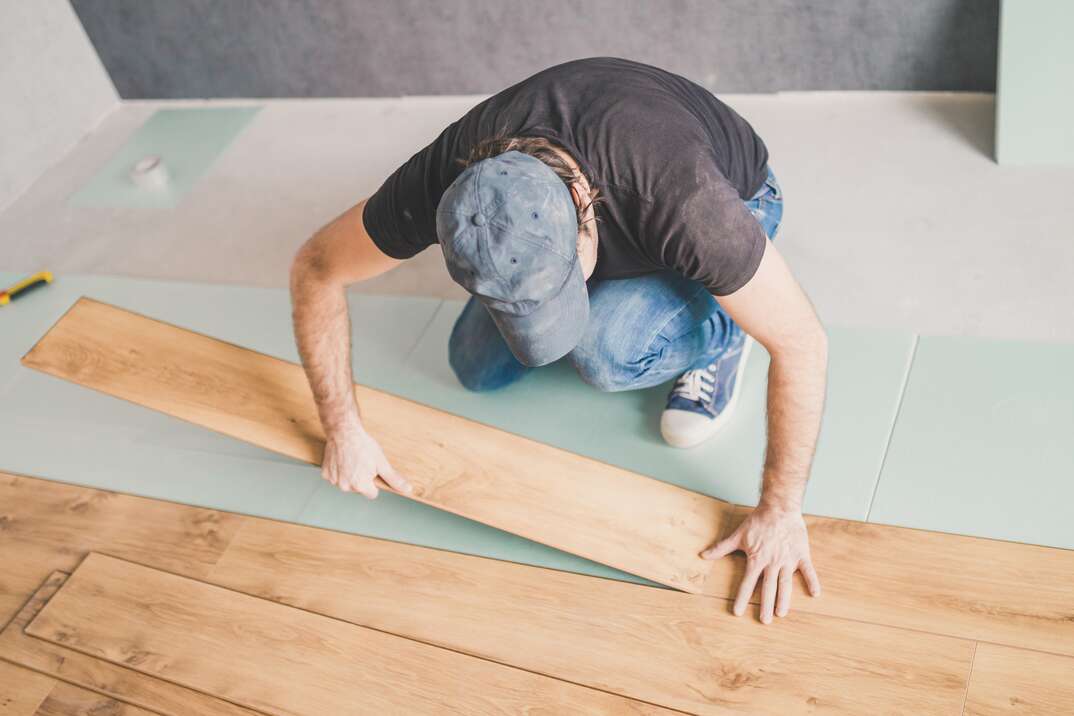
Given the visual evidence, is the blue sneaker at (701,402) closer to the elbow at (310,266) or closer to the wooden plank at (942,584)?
the wooden plank at (942,584)

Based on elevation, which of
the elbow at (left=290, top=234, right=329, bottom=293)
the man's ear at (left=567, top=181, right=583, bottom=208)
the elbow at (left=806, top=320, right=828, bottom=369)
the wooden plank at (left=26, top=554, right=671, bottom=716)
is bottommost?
the wooden plank at (left=26, top=554, right=671, bottom=716)

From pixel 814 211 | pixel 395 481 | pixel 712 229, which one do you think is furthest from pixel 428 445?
pixel 814 211

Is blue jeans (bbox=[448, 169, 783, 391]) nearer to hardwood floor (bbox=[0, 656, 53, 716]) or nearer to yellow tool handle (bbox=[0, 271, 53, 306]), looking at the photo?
hardwood floor (bbox=[0, 656, 53, 716])

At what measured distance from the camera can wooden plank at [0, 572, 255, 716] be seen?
1886mm

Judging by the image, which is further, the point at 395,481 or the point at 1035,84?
the point at 1035,84

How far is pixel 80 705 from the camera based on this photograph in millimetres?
1942

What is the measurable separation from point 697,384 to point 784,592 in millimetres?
602

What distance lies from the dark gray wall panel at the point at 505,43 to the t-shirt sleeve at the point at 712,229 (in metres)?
1.73

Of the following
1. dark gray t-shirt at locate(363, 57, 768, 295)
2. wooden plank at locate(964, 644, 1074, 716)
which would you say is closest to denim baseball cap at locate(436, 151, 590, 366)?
dark gray t-shirt at locate(363, 57, 768, 295)

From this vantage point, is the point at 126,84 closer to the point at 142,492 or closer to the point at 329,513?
the point at 142,492

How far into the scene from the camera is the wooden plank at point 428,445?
1.98m

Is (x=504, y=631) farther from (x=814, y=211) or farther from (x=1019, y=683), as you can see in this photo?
(x=814, y=211)

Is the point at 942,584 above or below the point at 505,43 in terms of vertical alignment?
below

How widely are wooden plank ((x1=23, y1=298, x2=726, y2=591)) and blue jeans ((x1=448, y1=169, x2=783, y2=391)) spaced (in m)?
0.23
